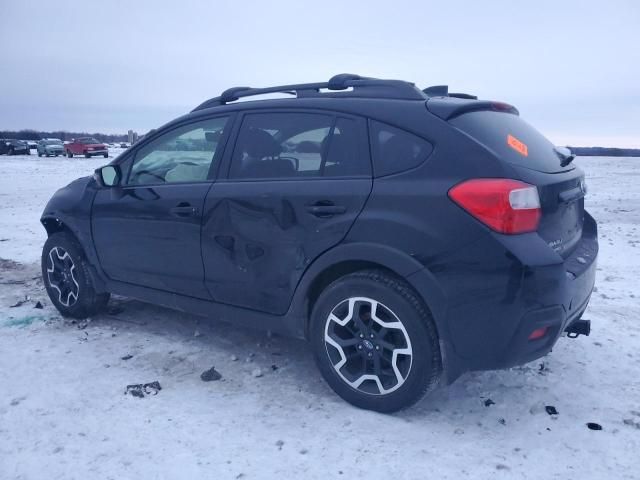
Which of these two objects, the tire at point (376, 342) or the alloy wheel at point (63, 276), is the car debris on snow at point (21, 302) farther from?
the tire at point (376, 342)

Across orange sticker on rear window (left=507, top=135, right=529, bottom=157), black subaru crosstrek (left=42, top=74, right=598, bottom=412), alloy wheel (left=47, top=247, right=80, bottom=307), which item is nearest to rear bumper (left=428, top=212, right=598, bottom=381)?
black subaru crosstrek (left=42, top=74, right=598, bottom=412)

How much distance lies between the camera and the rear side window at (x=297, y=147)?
3104 millimetres

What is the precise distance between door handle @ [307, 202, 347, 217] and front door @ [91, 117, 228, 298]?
92 centimetres

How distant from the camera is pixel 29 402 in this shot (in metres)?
3.19

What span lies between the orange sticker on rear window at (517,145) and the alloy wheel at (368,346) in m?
1.13

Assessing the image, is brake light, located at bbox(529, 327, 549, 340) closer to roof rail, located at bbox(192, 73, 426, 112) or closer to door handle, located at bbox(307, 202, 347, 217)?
door handle, located at bbox(307, 202, 347, 217)

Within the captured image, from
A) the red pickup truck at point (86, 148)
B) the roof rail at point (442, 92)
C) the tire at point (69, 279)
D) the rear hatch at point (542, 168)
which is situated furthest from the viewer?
the red pickup truck at point (86, 148)

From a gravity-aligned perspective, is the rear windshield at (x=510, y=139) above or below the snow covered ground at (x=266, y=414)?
above

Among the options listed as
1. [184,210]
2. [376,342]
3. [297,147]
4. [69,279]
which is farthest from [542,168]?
[69,279]

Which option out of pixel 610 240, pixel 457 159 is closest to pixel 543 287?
pixel 457 159

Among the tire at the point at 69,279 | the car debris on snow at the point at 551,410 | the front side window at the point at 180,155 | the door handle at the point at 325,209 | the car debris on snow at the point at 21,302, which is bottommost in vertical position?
the car debris on snow at the point at 551,410

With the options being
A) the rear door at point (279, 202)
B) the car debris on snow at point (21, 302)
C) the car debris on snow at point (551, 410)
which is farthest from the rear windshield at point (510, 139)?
the car debris on snow at point (21, 302)

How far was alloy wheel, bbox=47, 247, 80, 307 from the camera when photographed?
181 inches

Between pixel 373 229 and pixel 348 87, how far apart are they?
42.3 inches
